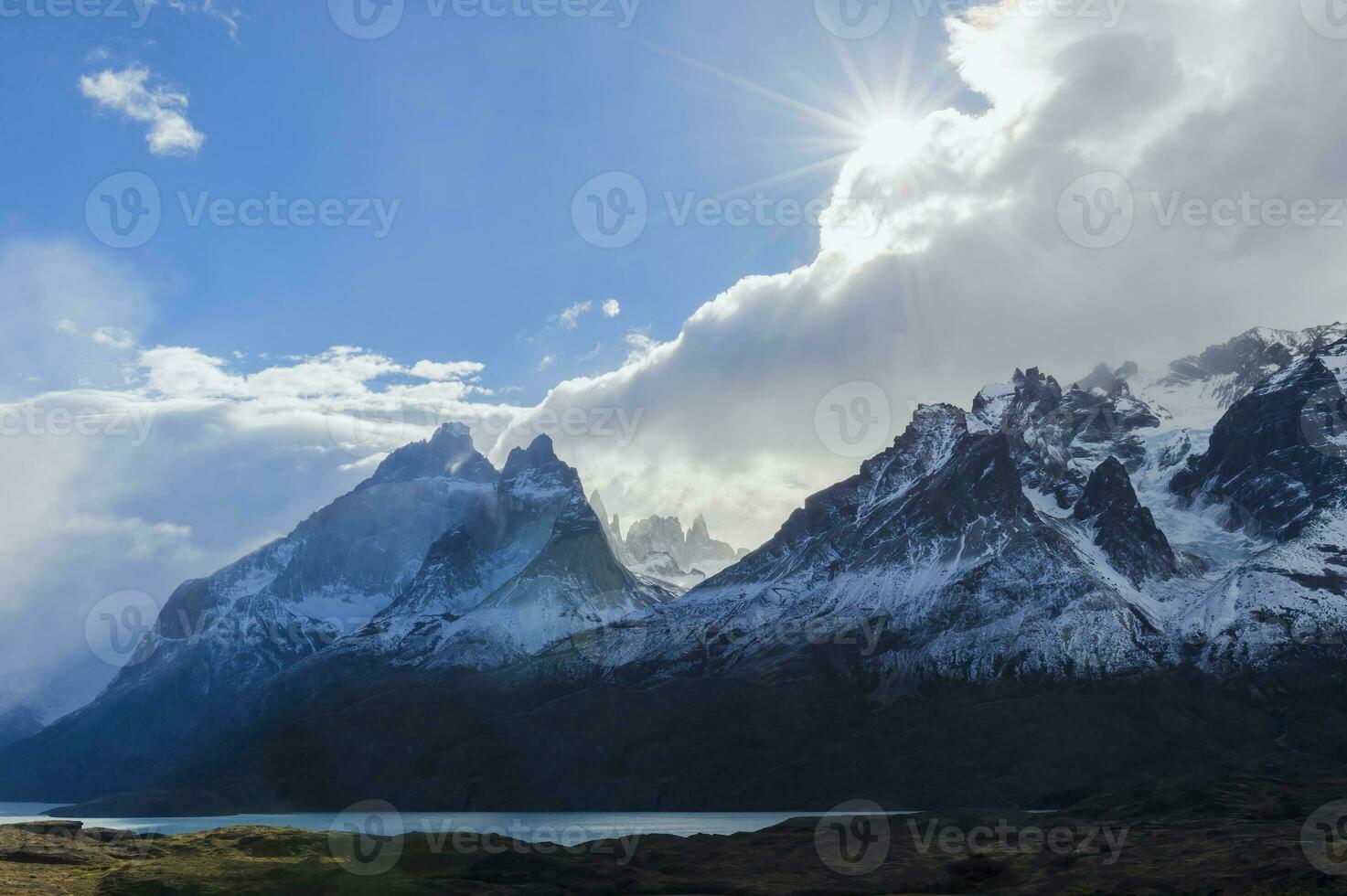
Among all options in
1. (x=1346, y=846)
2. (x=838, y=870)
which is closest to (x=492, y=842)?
(x=838, y=870)

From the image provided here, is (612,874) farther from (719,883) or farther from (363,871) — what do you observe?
(363,871)

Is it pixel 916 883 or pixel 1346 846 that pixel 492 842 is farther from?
pixel 1346 846

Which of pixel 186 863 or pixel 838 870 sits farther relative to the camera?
pixel 838 870

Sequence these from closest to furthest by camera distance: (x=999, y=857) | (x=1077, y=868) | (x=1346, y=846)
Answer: (x=1346, y=846), (x=1077, y=868), (x=999, y=857)

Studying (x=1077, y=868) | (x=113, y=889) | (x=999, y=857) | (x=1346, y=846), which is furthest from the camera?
(x=999, y=857)

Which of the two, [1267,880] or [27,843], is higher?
[27,843]

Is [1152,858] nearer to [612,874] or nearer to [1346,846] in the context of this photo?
[1346,846]

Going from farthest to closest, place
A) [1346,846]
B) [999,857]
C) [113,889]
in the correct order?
[999,857], [1346,846], [113,889]

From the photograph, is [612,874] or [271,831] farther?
[271,831]

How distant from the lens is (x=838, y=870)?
628 ft

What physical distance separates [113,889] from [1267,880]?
485 feet

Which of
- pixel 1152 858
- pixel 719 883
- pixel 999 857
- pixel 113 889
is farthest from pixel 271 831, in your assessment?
pixel 1152 858

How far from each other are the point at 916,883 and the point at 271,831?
10494 cm

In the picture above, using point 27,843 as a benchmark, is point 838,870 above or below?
below
